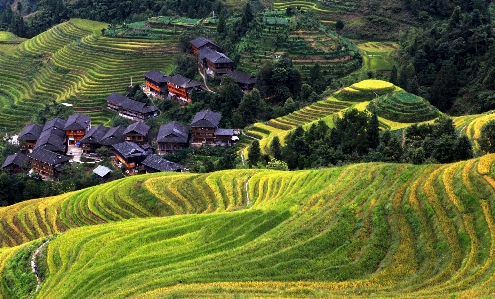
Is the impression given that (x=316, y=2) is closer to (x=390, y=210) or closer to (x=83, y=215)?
(x=83, y=215)

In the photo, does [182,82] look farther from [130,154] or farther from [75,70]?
[75,70]

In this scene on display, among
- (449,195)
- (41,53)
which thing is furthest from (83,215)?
(41,53)

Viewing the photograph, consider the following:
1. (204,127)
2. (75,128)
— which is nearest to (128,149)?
(204,127)

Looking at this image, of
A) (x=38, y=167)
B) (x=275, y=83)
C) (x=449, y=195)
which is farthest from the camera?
(x=275, y=83)

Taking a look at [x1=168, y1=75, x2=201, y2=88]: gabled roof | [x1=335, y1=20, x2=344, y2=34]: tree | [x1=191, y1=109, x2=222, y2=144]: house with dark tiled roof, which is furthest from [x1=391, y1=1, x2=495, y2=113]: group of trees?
[x1=168, y1=75, x2=201, y2=88]: gabled roof

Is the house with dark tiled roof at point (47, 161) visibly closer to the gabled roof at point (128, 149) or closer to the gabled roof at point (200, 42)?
the gabled roof at point (128, 149)

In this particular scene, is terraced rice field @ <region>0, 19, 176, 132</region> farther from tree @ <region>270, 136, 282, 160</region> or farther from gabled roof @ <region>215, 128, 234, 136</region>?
tree @ <region>270, 136, 282, 160</region>
